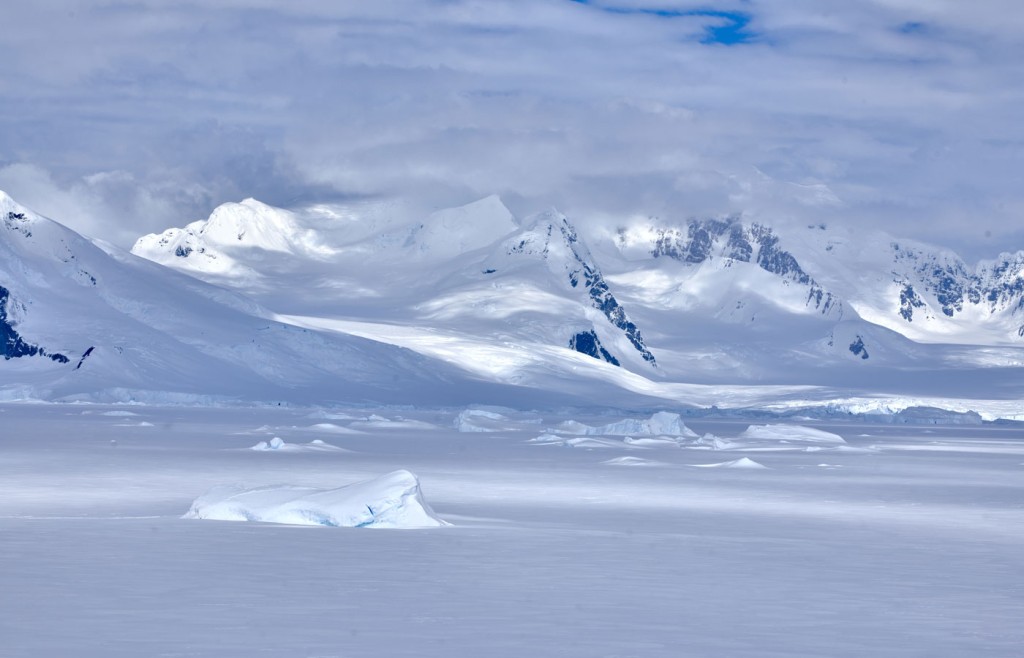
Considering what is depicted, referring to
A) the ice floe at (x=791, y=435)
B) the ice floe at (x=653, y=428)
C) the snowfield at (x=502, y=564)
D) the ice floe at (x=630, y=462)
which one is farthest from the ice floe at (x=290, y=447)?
the ice floe at (x=791, y=435)

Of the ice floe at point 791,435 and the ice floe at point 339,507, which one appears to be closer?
the ice floe at point 339,507

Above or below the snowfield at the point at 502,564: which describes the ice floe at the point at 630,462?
above

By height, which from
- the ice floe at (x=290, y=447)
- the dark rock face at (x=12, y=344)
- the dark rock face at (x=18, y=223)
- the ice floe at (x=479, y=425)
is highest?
the dark rock face at (x=18, y=223)

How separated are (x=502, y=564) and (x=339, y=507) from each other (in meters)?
5.70

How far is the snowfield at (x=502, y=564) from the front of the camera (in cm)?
1560

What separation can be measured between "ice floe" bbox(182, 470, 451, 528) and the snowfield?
57 mm

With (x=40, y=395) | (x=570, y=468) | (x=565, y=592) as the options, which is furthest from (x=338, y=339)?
(x=565, y=592)

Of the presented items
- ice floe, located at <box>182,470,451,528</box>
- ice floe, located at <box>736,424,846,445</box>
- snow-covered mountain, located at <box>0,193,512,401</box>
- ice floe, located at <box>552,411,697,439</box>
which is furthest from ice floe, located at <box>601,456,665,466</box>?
snow-covered mountain, located at <box>0,193,512,401</box>

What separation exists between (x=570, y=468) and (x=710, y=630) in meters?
33.9

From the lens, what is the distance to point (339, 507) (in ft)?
87.5

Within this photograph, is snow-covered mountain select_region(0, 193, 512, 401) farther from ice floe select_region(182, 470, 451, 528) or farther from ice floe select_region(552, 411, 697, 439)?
ice floe select_region(182, 470, 451, 528)

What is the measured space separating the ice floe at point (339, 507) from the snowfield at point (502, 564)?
57 millimetres

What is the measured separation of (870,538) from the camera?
27.5 metres

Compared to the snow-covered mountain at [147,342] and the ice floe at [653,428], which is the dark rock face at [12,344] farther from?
the ice floe at [653,428]
